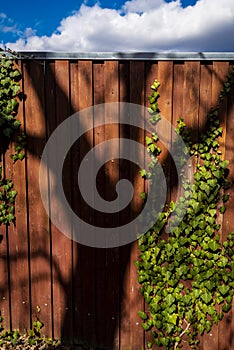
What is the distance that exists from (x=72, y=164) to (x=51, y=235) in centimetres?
73

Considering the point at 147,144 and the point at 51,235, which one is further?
the point at 51,235

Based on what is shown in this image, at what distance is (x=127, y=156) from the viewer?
3428 millimetres

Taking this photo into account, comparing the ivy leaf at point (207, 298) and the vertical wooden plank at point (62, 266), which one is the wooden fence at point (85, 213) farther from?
the ivy leaf at point (207, 298)

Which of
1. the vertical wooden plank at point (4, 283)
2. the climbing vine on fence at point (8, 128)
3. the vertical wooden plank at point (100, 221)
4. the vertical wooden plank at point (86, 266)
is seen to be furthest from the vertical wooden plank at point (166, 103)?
the vertical wooden plank at point (4, 283)

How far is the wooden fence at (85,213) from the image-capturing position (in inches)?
130

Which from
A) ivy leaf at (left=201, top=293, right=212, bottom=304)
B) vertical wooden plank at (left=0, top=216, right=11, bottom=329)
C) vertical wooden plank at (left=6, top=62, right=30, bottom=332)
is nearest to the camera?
ivy leaf at (left=201, top=293, right=212, bottom=304)

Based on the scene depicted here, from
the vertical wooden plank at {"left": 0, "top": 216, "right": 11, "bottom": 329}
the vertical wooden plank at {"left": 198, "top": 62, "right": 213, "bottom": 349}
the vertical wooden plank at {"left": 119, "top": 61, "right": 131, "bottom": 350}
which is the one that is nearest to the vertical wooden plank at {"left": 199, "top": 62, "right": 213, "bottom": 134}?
the vertical wooden plank at {"left": 198, "top": 62, "right": 213, "bottom": 349}

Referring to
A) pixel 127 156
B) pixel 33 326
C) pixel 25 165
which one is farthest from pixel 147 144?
pixel 33 326

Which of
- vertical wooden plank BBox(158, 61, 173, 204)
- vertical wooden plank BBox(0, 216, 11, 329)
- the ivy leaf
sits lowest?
the ivy leaf

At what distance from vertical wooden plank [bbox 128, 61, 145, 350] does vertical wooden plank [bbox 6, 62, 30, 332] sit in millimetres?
1051

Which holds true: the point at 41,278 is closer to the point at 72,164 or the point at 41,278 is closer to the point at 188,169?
the point at 72,164

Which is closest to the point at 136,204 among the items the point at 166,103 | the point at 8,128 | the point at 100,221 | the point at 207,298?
the point at 100,221

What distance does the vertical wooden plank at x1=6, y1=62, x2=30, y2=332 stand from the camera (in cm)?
367

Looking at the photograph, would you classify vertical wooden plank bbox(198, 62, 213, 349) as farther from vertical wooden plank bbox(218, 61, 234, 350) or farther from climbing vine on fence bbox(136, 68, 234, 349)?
vertical wooden plank bbox(218, 61, 234, 350)
